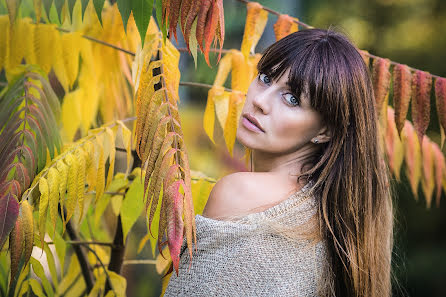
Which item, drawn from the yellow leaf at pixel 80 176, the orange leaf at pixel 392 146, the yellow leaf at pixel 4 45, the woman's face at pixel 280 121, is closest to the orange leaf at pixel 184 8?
the woman's face at pixel 280 121

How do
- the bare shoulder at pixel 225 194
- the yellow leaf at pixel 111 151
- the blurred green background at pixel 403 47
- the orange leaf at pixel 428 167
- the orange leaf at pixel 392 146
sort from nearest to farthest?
the bare shoulder at pixel 225 194, the yellow leaf at pixel 111 151, the orange leaf at pixel 392 146, the orange leaf at pixel 428 167, the blurred green background at pixel 403 47

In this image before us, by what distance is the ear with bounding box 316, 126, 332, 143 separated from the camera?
1.25 m

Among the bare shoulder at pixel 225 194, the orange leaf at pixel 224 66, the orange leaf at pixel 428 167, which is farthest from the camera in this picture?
the orange leaf at pixel 428 167

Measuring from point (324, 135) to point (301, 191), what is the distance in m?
0.13

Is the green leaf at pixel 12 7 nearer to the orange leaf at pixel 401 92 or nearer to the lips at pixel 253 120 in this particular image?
the lips at pixel 253 120

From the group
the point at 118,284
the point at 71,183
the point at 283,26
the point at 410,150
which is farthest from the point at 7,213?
the point at 410,150

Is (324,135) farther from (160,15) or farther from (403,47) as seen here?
(403,47)

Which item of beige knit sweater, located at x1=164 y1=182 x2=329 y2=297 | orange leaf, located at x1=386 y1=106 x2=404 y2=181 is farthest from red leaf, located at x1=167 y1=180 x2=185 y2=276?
orange leaf, located at x1=386 y1=106 x2=404 y2=181

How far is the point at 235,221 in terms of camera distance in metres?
1.13

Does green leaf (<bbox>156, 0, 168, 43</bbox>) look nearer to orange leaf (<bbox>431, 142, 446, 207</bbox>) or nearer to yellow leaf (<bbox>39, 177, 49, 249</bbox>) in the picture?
yellow leaf (<bbox>39, 177, 49, 249</bbox>)

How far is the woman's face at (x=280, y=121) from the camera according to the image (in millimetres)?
1208

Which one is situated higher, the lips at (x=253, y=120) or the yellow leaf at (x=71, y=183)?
the lips at (x=253, y=120)

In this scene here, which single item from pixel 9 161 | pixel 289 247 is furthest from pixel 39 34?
pixel 289 247

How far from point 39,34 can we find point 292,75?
0.63m
